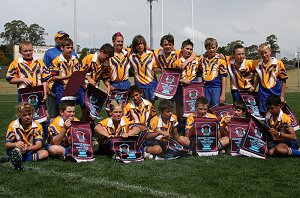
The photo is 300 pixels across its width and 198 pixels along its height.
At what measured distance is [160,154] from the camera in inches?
255

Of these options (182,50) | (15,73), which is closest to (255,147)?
(182,50)

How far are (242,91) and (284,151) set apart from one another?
1.54m

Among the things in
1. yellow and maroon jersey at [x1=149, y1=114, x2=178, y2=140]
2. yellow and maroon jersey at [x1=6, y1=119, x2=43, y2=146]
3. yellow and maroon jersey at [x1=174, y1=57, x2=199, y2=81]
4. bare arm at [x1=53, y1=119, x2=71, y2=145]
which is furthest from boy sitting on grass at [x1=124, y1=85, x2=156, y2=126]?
yellow and maroon jersey at [x1=6, y1=119, x2=43, y2=146]

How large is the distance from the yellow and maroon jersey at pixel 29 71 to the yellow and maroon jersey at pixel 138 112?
5.35 feet

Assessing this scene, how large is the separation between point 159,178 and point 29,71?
11.3 feet

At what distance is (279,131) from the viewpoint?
259 inches

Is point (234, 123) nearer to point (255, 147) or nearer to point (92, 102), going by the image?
point (255, 147)

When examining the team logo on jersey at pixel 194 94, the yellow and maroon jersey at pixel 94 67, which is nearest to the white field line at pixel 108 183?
the yellow and maroon jersey at pixel 94 67

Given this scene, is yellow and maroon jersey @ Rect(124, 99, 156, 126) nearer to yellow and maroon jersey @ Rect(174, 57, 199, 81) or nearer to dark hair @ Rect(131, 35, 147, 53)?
yellow and maroon jersey @ Rect(174, 57, 199, 81)

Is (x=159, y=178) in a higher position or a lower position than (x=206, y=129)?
lower

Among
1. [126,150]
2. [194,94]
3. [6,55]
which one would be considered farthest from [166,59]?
[6,55]

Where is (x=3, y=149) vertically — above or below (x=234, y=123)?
below

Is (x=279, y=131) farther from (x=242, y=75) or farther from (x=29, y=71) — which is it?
(x=29, y=71)

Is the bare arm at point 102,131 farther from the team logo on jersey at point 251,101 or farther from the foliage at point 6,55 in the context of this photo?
the foliage at point 6,55
